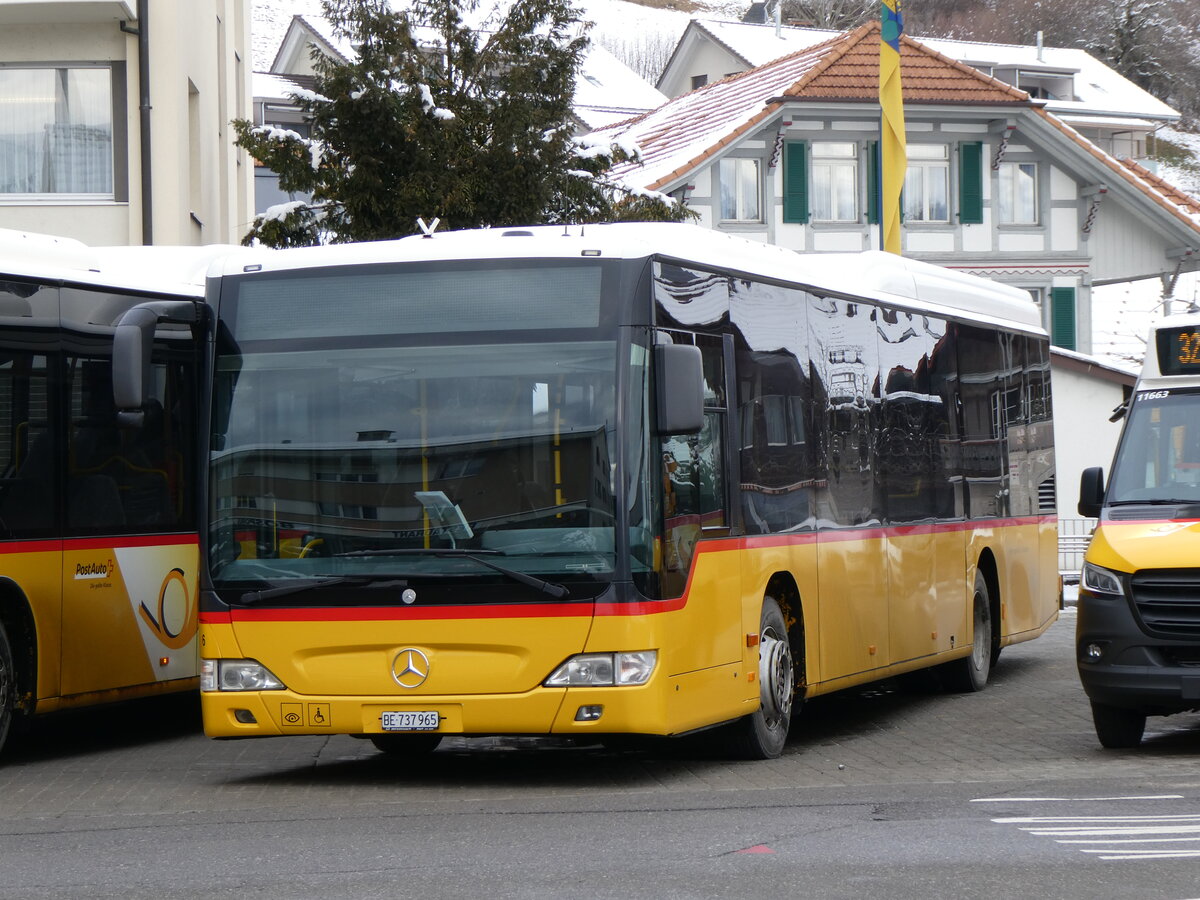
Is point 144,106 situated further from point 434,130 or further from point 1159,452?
point 1159,452

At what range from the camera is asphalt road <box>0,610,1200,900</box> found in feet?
24.7

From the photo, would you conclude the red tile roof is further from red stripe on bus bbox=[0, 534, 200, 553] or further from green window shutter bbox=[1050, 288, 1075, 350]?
red stripe on bus bbox=[0, 534, 200, 553]

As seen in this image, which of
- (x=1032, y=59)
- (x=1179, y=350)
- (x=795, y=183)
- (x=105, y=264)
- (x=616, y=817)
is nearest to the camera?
(x=616, y=817)

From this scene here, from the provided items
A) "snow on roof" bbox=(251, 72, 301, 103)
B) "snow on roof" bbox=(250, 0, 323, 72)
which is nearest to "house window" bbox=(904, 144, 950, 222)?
"snow on roof" bbox=(251, 72, 301, 103)

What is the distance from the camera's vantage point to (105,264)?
43.6ft

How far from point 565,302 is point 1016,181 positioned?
116 ft

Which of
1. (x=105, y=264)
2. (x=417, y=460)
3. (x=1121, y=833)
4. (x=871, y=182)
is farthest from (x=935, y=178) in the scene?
(x=1121, y=833)

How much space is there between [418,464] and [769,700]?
2743 mm

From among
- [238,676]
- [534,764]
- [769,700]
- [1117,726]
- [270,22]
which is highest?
[270,22]

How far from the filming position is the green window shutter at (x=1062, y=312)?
144 feet

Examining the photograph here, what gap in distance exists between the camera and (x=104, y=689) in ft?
42.0

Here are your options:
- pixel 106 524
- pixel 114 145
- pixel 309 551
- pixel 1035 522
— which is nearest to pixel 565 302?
pixel 309 551

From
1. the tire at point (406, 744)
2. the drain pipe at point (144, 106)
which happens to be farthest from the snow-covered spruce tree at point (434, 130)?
the tire at point (406, 744)

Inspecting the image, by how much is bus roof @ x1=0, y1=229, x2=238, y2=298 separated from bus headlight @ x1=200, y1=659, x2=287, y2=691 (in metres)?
3.01
